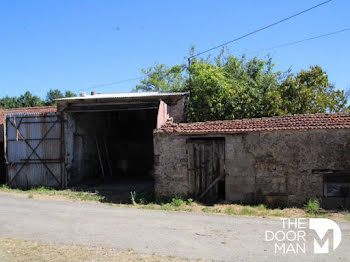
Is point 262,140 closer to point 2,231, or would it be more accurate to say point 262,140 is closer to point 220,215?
point 220,215

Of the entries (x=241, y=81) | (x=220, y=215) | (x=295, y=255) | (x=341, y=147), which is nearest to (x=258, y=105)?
(x=241, y=81)

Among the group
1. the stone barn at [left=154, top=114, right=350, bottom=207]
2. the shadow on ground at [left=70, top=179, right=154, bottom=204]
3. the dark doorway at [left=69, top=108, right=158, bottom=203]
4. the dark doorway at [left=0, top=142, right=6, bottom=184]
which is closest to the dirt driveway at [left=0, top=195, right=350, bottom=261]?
the shadow on ground at [left=70, top=179, right=154, bottom=204]

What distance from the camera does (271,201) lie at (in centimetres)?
1230

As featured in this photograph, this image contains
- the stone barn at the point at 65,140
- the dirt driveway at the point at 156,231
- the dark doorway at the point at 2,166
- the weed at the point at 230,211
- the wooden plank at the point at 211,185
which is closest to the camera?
the dirt driveway at the point at 156,231

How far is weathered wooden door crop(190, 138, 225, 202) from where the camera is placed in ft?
42.9

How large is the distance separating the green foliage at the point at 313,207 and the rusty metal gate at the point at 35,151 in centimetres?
1111

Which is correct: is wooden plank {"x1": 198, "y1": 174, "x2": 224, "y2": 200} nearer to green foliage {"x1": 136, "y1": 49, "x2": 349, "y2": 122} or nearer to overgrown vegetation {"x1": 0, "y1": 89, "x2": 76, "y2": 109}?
green foliage {"x1": 136, "y1": 49, "x2": 349, "y2": 122}

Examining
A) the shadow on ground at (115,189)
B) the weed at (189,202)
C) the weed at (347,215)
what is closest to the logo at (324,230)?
the weed at (347,215)

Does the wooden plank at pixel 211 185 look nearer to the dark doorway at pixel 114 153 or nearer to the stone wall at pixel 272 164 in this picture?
the stone wall at pixel 272 164

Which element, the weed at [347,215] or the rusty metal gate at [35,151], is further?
the rusty metal gate at [35,151]

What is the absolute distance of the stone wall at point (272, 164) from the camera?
39.0 feet

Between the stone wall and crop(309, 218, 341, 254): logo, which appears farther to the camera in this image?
the stone wall

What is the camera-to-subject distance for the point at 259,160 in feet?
40.8

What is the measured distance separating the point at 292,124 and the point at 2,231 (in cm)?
957
